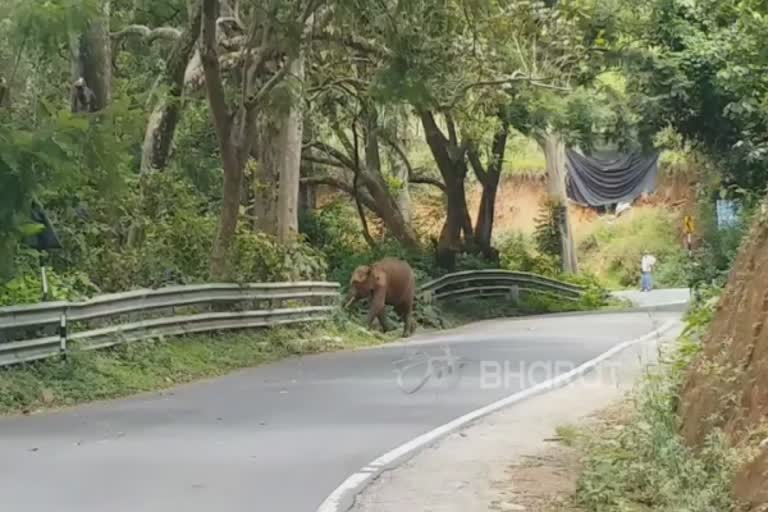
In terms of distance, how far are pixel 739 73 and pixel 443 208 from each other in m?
22.5

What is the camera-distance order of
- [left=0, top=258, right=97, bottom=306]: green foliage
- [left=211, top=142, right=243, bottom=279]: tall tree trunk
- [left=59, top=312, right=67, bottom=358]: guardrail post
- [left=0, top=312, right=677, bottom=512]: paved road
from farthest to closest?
[left=211, top=142, right=243, bottom=279]: tall tree trunk, [left=0, top=258, right=97, bottom=306]: green foliage, [left=59, top=312, right=67, bottom=358]: guardrail post, [left=0, top=312, right=677, bottom=512]: paved road

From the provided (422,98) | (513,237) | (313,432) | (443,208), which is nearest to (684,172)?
(513,237)

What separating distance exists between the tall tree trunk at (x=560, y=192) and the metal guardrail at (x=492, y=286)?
3758 millimetres

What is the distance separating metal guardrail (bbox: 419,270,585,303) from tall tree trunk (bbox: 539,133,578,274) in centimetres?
376

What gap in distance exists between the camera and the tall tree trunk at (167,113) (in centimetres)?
2416

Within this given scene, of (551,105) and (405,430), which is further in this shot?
(551,105)

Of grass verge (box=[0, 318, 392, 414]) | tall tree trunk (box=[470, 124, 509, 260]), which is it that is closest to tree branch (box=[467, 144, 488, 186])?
tall tree trunk (box=[470, 124, 509, 260])

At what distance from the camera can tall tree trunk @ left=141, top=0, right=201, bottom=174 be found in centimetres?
2416

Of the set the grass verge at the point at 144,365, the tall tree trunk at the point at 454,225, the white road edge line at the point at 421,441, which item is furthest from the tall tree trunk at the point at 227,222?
the tall tree trunk at the point at 454,225

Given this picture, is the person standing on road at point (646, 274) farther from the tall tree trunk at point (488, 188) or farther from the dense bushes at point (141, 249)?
the dense bushes at point (141, 249)

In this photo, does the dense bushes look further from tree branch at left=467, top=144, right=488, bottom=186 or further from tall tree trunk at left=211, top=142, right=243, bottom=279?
tree branch at left=467, top=144, right=488, bottom=186

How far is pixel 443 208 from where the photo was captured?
46.7 metres

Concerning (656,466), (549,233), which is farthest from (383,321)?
(549,233)

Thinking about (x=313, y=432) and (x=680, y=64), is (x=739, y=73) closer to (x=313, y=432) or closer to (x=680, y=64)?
(x=680, y=64)
